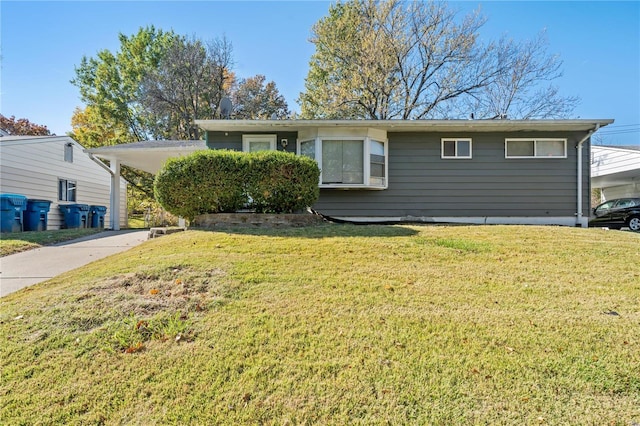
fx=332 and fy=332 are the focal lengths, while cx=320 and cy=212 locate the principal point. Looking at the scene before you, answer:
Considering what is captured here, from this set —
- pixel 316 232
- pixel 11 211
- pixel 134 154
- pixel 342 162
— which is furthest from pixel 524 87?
pixel 11 211

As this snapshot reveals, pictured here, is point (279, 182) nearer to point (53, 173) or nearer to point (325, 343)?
point (325, 343)

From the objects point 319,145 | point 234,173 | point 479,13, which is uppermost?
point 479,13

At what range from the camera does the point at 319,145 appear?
876 cm

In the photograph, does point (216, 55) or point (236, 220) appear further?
point (216, 55)

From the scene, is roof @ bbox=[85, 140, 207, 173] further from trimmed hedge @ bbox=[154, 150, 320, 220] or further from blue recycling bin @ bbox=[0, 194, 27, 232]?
trimmed hedge @ bbox=[154, 150, 320, 220]

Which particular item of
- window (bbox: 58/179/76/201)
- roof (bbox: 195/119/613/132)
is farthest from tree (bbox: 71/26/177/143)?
roof (bbox: 195/119/613/132)

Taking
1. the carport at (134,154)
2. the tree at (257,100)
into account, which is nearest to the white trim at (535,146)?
the carport at (134,154)

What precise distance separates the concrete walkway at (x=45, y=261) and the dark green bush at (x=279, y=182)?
2.95 meters

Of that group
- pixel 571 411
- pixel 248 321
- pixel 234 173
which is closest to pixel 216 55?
pixel 234 173

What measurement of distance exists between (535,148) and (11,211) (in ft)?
49.9

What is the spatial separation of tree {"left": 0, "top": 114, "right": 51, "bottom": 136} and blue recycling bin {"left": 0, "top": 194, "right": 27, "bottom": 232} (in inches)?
809

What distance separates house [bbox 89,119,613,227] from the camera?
906 centimetres

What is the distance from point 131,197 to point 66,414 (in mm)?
25531

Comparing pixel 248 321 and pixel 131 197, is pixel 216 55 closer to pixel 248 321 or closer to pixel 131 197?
pixel 131 197
